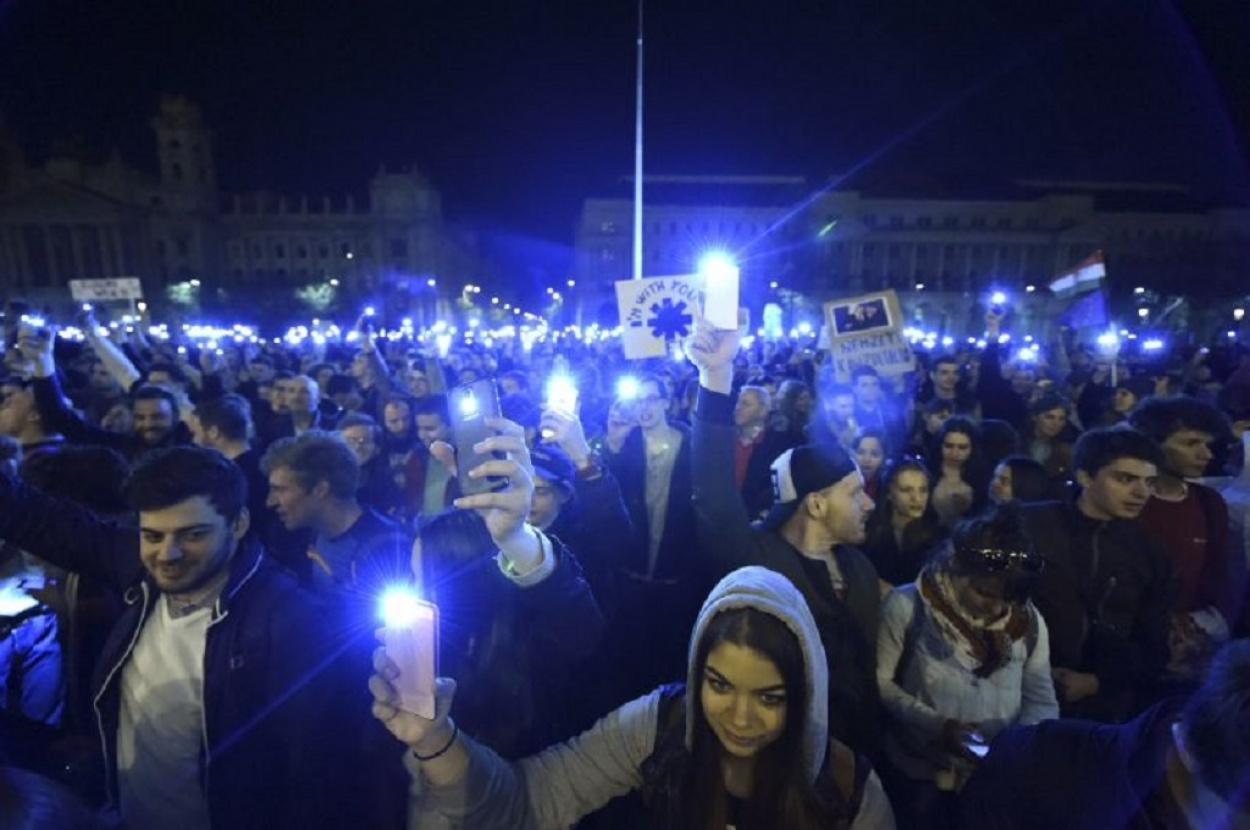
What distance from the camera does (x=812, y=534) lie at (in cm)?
270

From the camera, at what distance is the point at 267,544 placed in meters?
3.52

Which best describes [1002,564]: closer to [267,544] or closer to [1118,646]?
[1118,646]

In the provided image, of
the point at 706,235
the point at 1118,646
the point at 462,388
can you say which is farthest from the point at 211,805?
the point at 706,235

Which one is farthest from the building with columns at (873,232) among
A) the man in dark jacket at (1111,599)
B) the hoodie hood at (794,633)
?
the hoodie hood at (794,633)

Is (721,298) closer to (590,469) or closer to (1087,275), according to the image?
(590,469)

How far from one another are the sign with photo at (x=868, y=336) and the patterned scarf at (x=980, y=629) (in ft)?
17.3

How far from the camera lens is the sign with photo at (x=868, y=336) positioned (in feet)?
24.7

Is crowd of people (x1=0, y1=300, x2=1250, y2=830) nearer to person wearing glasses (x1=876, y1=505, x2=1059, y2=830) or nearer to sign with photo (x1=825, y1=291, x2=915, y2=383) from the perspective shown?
person wearing glasses (x1=876, y1=505, x2=1059, y2=830)

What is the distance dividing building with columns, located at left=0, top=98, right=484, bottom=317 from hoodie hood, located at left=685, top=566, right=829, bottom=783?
67.9m

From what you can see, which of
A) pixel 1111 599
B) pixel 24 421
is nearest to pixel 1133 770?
pixel 1111 599

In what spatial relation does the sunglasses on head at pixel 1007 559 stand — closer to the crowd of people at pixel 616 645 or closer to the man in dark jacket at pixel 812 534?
the crowd of people at pixel 616 645

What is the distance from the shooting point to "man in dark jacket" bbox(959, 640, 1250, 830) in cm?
127

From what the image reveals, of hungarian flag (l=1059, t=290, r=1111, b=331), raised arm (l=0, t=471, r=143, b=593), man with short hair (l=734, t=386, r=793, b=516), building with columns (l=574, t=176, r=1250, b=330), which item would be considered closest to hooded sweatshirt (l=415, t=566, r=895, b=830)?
raised arm (l=0, t=471, r=143, b=593)

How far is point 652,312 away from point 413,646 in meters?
4.24
